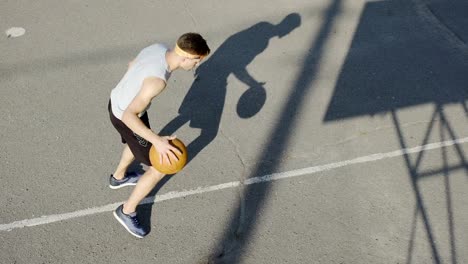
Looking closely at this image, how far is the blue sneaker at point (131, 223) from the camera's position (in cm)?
511

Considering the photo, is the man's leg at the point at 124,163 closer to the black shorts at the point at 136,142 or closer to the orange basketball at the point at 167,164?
the black shorts at the point at 136,142

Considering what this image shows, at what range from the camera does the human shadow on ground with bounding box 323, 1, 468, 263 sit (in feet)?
20.0

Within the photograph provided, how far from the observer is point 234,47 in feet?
25.5

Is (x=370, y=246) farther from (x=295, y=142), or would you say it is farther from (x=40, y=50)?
(x=40, y=50)

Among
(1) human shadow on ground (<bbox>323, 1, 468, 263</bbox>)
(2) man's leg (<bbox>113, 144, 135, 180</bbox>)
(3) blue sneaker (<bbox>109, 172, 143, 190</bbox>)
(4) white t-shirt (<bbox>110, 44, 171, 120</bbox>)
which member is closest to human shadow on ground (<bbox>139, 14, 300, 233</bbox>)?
(3) blue sneaker (<bbox>109, 172, 143, 190</bbox>)

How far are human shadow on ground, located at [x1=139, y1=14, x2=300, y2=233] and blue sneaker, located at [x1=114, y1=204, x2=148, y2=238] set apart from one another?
0.16 metres

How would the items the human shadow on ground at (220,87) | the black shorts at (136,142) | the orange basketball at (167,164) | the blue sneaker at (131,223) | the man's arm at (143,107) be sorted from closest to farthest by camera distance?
the man's arm at (143,107)
the orange basketball at (167,164)
the black shorts at (136,142)
the blue sneaker at (131,223)
the human shadow on ground at (220,87)

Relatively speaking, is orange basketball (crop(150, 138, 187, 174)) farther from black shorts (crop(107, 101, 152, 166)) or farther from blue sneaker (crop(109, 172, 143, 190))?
blue sneaker (crop(109, 172, 143, 190))

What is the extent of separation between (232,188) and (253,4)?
13.5ft

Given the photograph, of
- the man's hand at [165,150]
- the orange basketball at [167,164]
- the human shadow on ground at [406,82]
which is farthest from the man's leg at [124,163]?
the human shadow on ground at [406,82]

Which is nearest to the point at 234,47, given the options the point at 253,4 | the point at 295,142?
the point at 253,4

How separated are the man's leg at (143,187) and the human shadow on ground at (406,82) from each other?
267cm

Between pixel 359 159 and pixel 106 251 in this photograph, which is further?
pixel 359 159

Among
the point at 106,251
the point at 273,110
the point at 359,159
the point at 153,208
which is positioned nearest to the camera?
the point at 106,251
